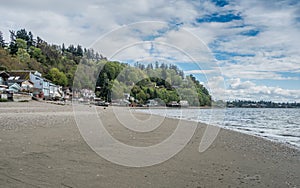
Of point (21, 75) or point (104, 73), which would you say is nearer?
point (104, 73)

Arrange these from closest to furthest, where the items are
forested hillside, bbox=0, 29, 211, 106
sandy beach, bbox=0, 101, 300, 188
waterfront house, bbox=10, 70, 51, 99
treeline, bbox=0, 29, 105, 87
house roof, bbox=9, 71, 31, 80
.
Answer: sandy beach, bbox=0, 101, 300, 188 → forested hillside, bbox=0, 29, 211, 106 → waterfront house, bbox=10, 70, 51, 99 → house roof, bbox=9, 71, 31, 80 → treeline, bbox=0, 29, 105, 87

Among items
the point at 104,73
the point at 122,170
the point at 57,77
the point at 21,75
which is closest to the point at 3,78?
the point at 21,75

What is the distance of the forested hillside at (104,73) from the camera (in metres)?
25.0

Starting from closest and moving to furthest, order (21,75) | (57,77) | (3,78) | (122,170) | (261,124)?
1. (122,170)
2. (261,124)
3. (3,78)
4. (21,75)
5. (57,77)

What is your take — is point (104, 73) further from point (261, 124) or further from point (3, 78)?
point (3, 78)

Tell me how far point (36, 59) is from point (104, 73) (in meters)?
77.9

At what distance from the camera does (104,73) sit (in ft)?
91.5

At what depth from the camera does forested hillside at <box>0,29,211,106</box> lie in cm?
2497

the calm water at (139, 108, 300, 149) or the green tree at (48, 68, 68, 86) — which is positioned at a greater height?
the green tree at (48, 68, 68, 86)

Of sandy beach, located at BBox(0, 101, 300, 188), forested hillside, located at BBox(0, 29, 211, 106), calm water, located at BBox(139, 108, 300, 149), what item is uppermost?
forested hillside, located at BBox(0, 29, 211, 106)

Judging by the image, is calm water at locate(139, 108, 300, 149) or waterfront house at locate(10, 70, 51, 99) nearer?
calm water at locate(139, 108, 300, 149)

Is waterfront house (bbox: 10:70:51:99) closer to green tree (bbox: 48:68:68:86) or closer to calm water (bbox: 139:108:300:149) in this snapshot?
green tree (bbox: 48:68:68:86)

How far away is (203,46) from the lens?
1198 cm

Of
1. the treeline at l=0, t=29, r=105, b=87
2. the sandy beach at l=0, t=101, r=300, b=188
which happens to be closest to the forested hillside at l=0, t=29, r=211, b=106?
the treeline at l=0, t=29, r=105, b=87
